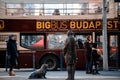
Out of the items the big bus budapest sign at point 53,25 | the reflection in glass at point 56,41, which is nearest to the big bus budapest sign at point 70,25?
the big bus budapest sign at point 53,25

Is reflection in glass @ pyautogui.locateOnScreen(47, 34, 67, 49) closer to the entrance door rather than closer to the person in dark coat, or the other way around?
the entrance door

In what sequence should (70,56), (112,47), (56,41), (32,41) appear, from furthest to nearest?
(112,47), (32,41), (56,41), (70,56)

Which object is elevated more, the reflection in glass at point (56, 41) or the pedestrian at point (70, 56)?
the reflection in glass at point (56, 41)

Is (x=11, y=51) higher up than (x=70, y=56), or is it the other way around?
(x=11, y=51)

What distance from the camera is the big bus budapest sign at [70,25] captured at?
2681 centimetres

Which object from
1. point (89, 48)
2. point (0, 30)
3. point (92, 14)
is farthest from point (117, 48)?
point (0, 30)

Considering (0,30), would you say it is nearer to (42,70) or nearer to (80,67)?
(80,67)

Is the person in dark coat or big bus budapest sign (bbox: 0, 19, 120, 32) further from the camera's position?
big bus budapest sign (bbox: 0, 19, 120, 32)

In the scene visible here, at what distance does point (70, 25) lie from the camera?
2692cm

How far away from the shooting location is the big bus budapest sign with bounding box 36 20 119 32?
26.8 meters

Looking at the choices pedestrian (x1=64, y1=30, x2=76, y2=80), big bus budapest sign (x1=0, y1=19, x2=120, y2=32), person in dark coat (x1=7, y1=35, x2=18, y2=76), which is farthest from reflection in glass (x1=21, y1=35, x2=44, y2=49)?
pedestrian (x1=64, y1=30, x2=76, y2=80)

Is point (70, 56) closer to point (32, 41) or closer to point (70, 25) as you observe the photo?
point (70, 25)

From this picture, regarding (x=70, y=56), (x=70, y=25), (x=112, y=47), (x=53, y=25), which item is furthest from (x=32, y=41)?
(x=70, y=56)

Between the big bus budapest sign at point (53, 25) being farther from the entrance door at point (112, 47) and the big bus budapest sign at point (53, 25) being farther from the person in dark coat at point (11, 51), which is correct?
the person in dark coat at point (11, 51)
